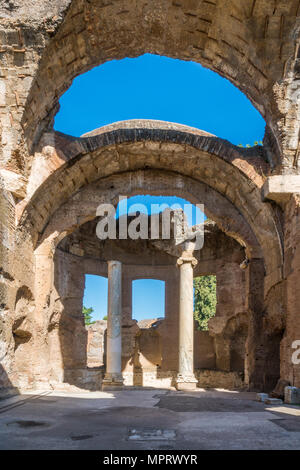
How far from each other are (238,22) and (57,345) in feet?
42.1

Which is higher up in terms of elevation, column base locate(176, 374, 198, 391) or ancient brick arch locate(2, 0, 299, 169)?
ancient brick arch locate(2, 0, 299, 169)

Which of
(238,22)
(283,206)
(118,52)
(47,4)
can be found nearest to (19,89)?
(47,4)

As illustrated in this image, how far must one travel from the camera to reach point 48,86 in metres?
9.46

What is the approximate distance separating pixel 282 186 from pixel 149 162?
4.11 metres

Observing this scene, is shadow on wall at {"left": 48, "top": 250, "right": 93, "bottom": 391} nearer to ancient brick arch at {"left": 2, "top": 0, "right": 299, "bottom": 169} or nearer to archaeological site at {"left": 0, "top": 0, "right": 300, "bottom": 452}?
archaeological site at {"left": 0, "top": 0, "right": 300, "bottom": 452}

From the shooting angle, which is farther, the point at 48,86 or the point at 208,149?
the point at 208,149

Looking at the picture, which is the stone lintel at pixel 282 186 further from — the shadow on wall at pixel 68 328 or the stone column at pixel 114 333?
the shadow on wall at pixel 68 328

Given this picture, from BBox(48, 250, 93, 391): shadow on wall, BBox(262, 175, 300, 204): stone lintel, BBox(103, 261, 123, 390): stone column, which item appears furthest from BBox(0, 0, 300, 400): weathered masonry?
BBox(48, 250, 93, 391): shadow on wall

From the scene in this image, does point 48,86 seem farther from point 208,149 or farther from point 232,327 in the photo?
point 232,327

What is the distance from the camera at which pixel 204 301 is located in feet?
111

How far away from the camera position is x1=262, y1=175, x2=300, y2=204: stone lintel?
30.6 feet

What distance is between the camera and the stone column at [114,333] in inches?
594

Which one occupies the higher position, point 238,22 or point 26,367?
point 238,22

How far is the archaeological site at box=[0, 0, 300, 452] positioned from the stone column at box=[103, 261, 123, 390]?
11 centimetres
